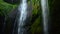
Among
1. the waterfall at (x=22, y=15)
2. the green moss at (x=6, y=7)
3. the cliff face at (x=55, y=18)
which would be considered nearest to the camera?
the cliff face at (x=55, y=18)

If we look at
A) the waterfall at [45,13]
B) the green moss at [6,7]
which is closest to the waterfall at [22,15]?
the green moss at [6,7]

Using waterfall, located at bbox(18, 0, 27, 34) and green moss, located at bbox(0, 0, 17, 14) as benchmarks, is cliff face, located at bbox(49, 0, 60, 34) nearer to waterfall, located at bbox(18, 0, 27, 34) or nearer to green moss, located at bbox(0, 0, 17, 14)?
waterfall, located at bbox(18, 0, 27, 34)

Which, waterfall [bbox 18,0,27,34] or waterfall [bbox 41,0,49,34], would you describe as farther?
waterfall [bbox 18,0,27,34]

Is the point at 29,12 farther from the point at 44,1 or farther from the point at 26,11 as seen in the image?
the point at 44,1

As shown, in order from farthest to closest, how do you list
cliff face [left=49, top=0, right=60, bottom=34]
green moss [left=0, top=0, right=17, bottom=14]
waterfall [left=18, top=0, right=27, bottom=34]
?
1. green moss [left=0, top=0, right=17, bottom=14]
2. waterfall [left=18, top=0, right=27, bottom=34]
3. cliff face [left=49, top=0, right=60, bottom=34]

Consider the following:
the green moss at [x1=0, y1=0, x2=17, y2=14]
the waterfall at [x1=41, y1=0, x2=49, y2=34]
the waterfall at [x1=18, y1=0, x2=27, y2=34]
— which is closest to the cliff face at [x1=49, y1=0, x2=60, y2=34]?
the waterfall at [x1=41, y1=0, x2=49, y2=34]

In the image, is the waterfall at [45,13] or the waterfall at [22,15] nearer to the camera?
the waterfall at [45,13]

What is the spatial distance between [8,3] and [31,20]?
0.84m

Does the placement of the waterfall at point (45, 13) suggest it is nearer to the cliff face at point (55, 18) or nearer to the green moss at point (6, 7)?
the cliff face at point (55, 18)

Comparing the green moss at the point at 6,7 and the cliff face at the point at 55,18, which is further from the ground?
the green moss at the point at 6,7

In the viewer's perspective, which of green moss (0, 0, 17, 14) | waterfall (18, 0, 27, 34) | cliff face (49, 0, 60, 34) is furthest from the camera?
green moss (0, 0, 17, 14)

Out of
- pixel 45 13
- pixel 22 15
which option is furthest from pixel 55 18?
pixel 22 15

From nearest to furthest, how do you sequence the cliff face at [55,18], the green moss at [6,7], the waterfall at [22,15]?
the cliff face at [55,18] < the waterfall at [22,15] < the green moss at [6,7]

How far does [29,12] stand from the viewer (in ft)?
14.2
